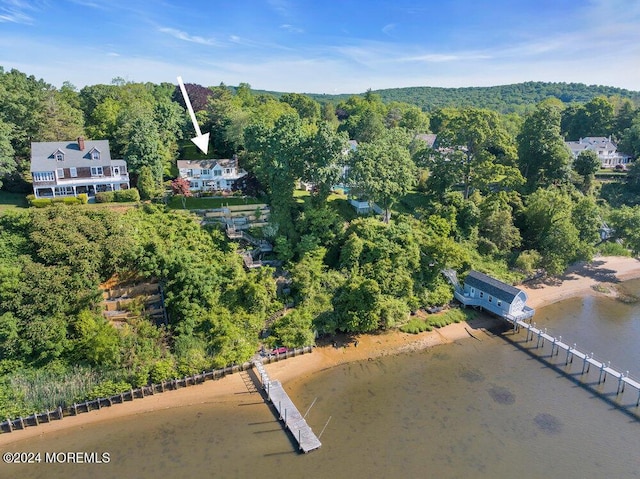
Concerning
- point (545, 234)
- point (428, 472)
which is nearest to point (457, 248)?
point (545, 234)

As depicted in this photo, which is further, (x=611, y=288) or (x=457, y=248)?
(x=611, y=288)

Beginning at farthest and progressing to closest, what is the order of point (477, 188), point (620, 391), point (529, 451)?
point (477, 188), point (620, 391), point (529, 451)

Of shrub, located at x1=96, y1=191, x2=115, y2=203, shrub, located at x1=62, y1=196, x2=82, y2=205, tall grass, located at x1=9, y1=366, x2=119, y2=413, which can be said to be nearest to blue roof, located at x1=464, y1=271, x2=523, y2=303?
tall grass, located at x1=9, y1=366, x2=119, y2=413

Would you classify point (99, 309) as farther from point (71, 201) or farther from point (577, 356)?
point (577, 356)

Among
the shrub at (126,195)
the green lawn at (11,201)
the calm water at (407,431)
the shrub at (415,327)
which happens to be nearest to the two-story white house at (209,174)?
the shrub at (126,195)

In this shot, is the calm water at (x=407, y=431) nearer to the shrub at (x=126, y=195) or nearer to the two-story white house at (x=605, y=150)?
the shrub at (x=126, y=195)

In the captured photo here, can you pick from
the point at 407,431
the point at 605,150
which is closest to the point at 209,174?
the point at 407,431

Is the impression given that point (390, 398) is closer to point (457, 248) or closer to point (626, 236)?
point (457, 248)

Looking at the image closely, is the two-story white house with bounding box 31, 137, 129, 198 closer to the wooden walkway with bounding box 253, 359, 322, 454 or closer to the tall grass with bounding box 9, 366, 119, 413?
the tall grass with bounding box 9, 366, 119, 413
